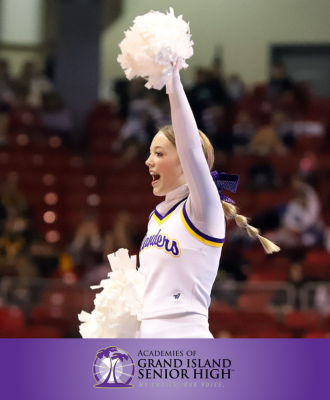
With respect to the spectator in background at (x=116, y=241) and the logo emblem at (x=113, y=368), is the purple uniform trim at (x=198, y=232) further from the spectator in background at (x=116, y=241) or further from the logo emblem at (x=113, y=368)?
the spectator in background at (x=116, y=241)

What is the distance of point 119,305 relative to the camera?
6.02ft

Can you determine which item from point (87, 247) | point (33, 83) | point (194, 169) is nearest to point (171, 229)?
point (194, 169)

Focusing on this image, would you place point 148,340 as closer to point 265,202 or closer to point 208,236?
point 208,236

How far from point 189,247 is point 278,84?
697 centimetres

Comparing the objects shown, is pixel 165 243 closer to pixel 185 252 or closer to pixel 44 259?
pixel 185 252

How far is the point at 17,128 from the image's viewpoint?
8328 mm

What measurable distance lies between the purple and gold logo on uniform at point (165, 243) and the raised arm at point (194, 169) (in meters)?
0.08

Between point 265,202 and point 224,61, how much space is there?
2.90 metres

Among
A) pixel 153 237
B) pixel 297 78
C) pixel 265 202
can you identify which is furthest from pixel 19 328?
pixel 297 78

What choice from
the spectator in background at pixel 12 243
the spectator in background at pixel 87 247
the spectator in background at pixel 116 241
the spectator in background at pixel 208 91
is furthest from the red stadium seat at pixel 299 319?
the spectator in background at pixel 208 91

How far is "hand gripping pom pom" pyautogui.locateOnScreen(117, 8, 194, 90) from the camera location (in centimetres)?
158

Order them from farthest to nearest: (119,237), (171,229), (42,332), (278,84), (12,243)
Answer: (278,84), (12,243), (119,237), (42,332), (171,229)

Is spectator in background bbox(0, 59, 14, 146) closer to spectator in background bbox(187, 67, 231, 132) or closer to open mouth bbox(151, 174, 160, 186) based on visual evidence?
spectator in background bbox(187, 67, 231, 132)

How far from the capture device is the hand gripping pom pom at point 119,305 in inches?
71.4
